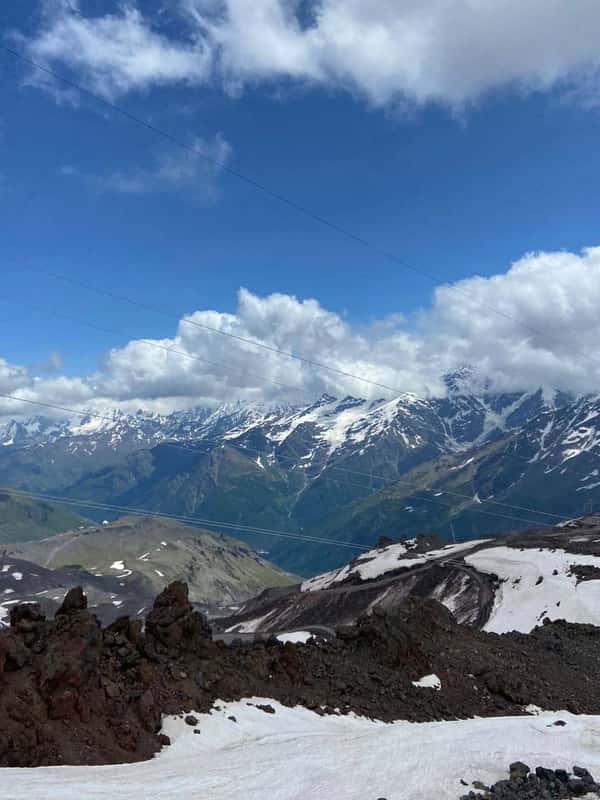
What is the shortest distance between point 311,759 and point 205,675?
745cm

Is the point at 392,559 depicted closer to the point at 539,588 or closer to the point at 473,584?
the point at 473,584

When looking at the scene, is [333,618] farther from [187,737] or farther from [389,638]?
[187,737]

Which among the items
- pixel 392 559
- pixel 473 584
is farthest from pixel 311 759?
pixel 392 559

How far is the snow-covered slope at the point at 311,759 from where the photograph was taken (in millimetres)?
16859

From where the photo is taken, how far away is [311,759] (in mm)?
20125

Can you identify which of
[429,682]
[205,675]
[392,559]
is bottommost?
[392,559]

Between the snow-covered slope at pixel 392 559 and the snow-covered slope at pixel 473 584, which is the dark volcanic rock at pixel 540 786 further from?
the snow-covered slope at pixel 392 559

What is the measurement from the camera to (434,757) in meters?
20.6

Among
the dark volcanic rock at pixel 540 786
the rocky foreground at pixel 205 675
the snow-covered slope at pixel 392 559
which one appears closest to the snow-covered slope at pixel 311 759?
the dark volcanic rock at pixel 540 786

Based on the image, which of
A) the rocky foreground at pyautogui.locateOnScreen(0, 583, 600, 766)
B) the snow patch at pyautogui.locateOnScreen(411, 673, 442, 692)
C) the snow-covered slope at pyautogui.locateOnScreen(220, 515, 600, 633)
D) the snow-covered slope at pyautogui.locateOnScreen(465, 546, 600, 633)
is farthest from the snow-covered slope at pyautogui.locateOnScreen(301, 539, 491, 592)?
the snow patch at pyautogui.locateOnScreen(411, 673, 442, 692)

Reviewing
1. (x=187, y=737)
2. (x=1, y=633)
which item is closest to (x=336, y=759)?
(x=187, y=737)

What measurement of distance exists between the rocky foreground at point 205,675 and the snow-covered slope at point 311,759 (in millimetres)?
1082

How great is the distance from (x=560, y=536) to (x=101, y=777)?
14840cm

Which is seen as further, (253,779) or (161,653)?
(161,653)
